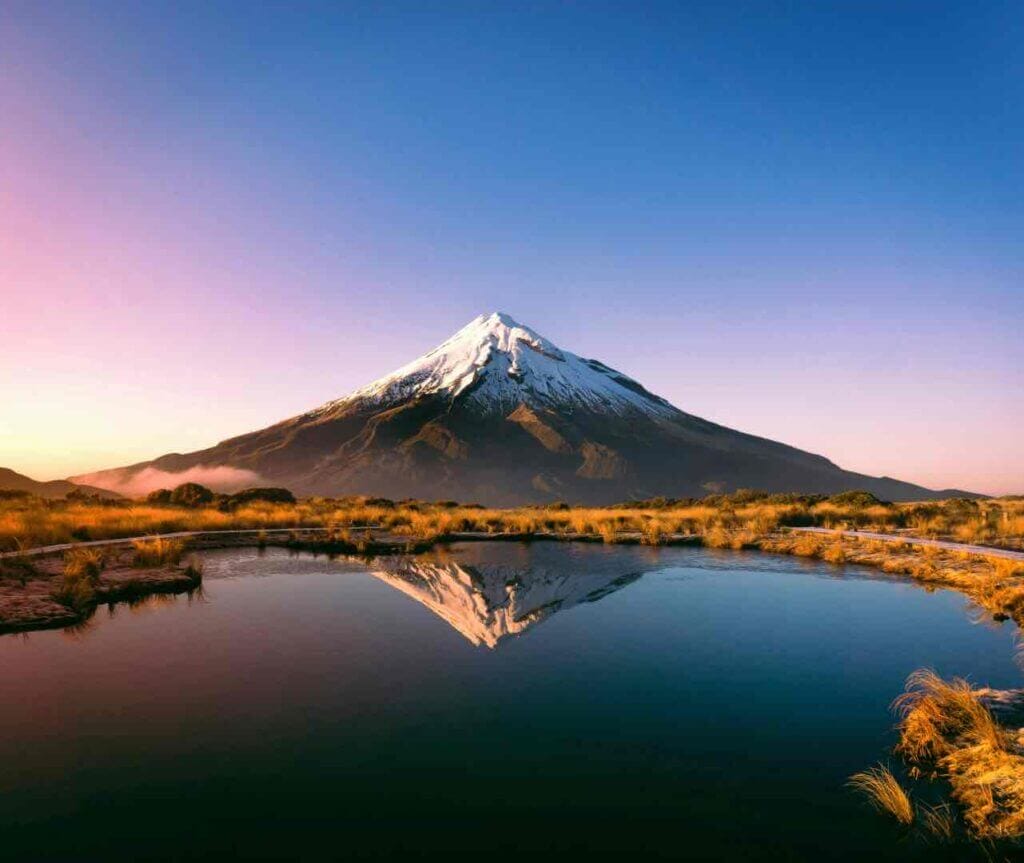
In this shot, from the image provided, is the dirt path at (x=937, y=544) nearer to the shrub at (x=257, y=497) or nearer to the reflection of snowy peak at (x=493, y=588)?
the reflection of snowy peak at (x=493, y=588)

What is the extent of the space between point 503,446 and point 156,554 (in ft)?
422

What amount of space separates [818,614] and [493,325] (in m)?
187

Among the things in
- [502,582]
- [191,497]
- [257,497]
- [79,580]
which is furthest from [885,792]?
[257,497]

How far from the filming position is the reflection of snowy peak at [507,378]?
168 meters

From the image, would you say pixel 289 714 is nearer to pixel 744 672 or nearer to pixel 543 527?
pixel 744 672

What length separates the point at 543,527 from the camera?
92.6 ft

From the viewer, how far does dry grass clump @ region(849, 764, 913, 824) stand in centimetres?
498

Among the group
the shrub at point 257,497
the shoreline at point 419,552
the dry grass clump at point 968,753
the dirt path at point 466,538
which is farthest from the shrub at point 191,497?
the dry grass clump at point 968,753

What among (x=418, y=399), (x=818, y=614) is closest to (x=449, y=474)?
(x=418, y=399)

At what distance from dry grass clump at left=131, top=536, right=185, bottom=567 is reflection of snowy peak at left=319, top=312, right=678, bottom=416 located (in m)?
143

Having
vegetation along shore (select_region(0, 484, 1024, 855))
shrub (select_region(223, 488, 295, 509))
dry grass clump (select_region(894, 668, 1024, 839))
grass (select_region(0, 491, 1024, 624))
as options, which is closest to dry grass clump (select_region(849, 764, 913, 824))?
vegetation along shore (select_region(0, 484, 1024, 855))

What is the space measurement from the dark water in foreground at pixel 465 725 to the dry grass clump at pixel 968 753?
13.9 inches

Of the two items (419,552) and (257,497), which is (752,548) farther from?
(257,497)

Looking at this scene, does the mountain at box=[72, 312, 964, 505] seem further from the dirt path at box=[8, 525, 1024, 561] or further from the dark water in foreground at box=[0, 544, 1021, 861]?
the dark water in foreground at box=[0, 544, 1021, 861]
